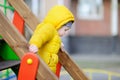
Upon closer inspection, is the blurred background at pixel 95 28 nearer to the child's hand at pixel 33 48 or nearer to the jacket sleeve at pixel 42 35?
Result: the jacket sleeve at pixel 42 35

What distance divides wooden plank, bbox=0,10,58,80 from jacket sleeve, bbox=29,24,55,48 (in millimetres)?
88

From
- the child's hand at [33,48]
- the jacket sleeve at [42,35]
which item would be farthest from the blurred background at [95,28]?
the child's hand at [33,48]

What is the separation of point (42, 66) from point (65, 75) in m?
2.15

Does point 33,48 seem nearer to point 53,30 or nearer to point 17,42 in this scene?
point 17,42

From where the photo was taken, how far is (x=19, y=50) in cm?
260

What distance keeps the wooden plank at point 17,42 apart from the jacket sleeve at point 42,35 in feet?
0.29

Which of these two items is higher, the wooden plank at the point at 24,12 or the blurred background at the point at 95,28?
the wooden plank at the point at 24,12

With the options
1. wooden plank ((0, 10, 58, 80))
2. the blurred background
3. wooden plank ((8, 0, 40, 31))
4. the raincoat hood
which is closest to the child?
the raincoat hood

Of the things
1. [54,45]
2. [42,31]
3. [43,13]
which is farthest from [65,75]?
[43,13]

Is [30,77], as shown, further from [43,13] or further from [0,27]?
[43,13]

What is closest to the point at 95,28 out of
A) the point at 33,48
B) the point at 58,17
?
the point at 58,17

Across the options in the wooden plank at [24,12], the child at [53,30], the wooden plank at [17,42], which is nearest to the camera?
the wooden plank at [17,42]

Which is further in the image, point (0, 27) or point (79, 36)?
point (79, 36)

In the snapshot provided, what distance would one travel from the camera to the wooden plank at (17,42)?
253cm
